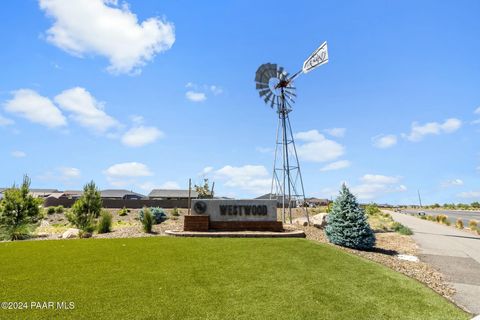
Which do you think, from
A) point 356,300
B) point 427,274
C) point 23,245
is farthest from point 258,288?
point 23,245

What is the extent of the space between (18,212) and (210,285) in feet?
63.2

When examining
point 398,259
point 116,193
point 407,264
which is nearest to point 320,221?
point 398,259

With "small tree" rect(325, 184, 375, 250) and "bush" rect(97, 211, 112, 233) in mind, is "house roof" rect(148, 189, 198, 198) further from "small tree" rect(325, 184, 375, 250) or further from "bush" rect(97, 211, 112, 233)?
"small tree" rect(325, 184, 375, 250)

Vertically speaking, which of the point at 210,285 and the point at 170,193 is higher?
the point at 170,193

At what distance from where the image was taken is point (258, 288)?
815 centimetres

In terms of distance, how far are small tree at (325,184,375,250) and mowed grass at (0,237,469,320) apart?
2592mm

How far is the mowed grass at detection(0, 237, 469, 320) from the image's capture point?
22.1 ft

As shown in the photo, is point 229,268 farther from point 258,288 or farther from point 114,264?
point 114,264

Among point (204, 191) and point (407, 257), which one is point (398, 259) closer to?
point (407, 257)

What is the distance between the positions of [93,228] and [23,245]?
647 cm

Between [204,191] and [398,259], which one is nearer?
[398,259]

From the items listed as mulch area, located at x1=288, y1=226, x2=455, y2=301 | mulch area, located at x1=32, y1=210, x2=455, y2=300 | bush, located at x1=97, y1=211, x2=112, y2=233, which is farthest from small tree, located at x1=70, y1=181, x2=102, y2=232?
mulch area, located at x1=288, y1=226, x2=455, y2=301

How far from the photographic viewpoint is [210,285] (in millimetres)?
8172

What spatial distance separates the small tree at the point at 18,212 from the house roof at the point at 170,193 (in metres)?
62.6
